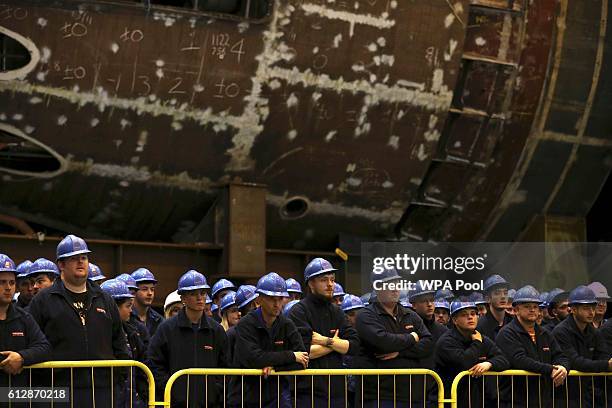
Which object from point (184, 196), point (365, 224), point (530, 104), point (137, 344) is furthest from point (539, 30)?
point (137, 344)

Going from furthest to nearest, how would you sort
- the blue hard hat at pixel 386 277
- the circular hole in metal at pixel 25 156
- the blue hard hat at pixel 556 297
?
the circular hole in metal at pixel 25 156, the blue hard hat at pixel 556 297, the blue hard hat at pixel 386 277

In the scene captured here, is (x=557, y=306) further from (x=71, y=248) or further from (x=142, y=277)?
(x=71, y=248)

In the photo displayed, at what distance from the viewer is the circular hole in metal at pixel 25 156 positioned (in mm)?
17719

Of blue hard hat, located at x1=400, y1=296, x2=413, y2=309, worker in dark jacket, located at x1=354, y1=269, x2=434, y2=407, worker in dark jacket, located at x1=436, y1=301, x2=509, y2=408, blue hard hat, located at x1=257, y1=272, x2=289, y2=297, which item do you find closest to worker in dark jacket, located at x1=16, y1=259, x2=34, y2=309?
blue hard hat, located at x1=257, y1=272, x2=289, y2=297

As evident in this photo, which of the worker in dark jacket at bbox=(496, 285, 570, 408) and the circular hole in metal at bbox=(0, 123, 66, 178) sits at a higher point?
the circular hole in metal at bbox=(0, 123, 66, 178)

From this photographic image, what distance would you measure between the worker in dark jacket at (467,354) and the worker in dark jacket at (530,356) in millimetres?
273

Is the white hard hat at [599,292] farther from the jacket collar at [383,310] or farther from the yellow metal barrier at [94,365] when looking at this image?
the yellow metal barrier at [94,365]

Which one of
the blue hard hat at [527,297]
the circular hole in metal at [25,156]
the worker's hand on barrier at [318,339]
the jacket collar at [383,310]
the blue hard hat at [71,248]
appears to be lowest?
the worker's hand on barrier at [318,339]

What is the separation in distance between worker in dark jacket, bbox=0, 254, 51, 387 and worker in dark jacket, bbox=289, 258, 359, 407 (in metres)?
2.50

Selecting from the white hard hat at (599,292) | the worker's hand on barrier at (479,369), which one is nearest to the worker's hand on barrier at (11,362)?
the worker's hand on barrier at (479,369)

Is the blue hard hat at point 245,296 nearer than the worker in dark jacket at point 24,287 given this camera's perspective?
No

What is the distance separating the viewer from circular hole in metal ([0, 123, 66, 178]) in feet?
58.1

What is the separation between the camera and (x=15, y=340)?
9.81 m

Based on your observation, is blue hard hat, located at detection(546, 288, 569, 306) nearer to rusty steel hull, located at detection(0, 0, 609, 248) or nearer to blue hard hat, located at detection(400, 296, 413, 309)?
blue hard hat, located at detection(400, 296, 413, 309)
